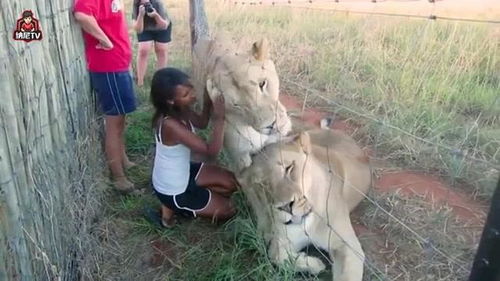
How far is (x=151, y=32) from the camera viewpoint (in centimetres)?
596

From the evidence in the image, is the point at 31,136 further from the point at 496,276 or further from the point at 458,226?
the point at 458,226

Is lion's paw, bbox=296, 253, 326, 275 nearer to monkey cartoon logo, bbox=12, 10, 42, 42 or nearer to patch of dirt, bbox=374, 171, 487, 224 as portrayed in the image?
patch of dirt, bbox=374, 171, 487, 224

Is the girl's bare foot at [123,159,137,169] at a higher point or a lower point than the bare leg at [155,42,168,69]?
lower

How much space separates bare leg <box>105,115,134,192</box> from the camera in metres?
3.90

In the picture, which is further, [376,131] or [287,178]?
[376,131]

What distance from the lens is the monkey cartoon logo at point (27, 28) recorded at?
8.43 ft

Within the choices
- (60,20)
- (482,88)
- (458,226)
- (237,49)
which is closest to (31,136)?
(60,20)

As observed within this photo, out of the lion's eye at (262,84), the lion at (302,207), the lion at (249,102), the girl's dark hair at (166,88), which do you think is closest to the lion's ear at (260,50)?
the lion at (249,102)

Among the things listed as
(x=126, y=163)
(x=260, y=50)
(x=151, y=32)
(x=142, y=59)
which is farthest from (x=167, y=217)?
(x=151, y=32)

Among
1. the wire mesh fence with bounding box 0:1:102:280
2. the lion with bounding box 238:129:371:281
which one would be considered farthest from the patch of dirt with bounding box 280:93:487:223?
the wire mesh fence with bounding box 0:1:102:280

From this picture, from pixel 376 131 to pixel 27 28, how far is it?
252 cm

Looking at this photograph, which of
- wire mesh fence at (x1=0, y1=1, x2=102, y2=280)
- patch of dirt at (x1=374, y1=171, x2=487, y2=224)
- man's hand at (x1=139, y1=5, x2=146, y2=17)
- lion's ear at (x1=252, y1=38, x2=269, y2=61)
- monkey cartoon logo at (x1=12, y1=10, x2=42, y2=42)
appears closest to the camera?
wire mesh fence at (x1=0, y1=1, x2=102, y2=280)

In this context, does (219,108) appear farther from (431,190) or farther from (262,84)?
(431,190)

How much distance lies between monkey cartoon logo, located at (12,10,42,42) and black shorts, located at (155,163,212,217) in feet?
3.90
